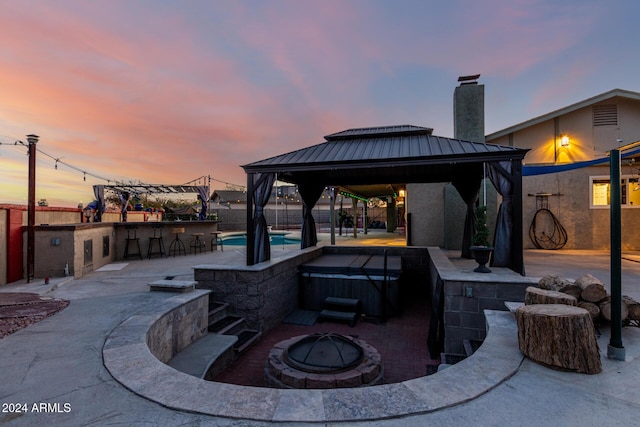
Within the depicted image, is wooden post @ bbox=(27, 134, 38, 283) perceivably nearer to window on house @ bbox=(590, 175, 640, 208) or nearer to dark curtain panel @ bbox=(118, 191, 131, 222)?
dark curtain panel @ bbox=(118, 191, 131, 222)

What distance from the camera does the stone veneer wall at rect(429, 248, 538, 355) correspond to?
4.33 meters

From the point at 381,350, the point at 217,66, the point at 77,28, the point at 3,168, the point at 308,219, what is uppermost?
the point at 217,66

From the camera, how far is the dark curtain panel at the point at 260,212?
629 centimetres

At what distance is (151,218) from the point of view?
18.9m

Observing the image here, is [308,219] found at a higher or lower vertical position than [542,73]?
lower

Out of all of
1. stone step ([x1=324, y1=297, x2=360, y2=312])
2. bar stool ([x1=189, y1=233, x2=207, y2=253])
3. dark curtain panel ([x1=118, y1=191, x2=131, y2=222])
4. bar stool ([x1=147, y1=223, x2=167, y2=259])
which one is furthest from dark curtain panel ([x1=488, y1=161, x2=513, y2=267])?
dark curtain panel ([x1=118, y1=191, x2=131, y2=222])

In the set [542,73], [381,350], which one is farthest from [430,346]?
[542,73]

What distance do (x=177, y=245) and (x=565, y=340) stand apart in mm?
13088

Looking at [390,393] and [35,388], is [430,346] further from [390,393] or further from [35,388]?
[35,388]

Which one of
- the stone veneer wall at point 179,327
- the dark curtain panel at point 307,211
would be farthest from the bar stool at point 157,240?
the stone veneer wall at point 179,327

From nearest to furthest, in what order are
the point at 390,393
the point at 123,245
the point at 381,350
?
the point at 390,393 → the point at 381,350 → the point at 123,245

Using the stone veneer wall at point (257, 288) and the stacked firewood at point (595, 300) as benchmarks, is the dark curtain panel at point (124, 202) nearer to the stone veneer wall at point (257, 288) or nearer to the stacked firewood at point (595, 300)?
the stone veneer wall at point (257, 288)

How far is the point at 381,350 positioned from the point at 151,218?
748 inches

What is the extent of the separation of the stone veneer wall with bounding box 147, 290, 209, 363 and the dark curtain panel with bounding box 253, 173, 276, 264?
1.66m
